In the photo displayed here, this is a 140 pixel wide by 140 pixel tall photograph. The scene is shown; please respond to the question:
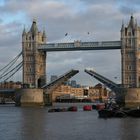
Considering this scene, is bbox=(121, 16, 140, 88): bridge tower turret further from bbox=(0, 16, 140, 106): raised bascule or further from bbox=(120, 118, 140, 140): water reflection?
bbox=(120, 118, 140, 140): water reflection

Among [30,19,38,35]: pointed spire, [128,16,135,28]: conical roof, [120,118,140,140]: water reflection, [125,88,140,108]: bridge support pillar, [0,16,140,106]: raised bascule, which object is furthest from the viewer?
[30,19,38,35]: pointed spire

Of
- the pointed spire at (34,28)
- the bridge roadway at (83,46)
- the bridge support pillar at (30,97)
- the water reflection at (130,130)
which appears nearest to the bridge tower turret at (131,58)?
the bridge roadway at (83,46)

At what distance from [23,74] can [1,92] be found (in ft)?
20.0

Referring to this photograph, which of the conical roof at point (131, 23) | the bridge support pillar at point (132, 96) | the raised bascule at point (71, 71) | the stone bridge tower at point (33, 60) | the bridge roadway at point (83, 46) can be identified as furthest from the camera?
the stone bridge tower at point (33, 60)

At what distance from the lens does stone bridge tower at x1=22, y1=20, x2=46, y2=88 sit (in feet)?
393

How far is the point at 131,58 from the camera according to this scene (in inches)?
4592

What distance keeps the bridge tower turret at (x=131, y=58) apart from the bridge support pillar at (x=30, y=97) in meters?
17.4

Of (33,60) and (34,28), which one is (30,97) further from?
(34,28)

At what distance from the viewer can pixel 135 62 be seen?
115 m

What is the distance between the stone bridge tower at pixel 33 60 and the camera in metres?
120

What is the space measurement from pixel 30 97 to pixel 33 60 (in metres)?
10.9

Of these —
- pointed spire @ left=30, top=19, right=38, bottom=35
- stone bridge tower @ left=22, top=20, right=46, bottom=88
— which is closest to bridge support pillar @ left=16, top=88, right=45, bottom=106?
stone bridge tower @ left=22, top=20, right=46, bottom=88

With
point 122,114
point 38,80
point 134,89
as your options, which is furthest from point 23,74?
point 122,114

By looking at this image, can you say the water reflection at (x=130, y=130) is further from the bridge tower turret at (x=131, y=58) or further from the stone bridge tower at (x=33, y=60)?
the stone bridge tower at (x=33, y=60)
